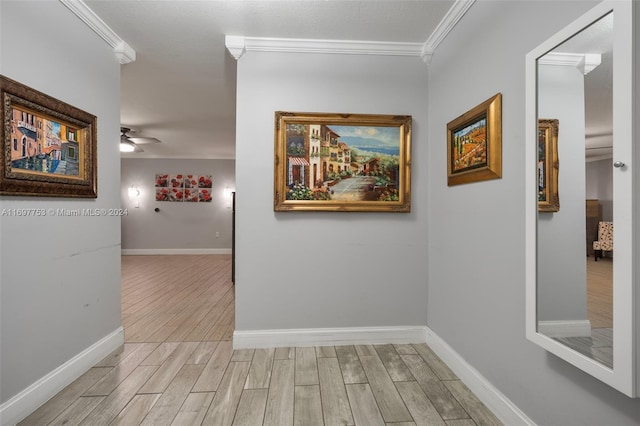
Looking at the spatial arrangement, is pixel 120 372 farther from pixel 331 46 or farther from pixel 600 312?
pixel 331 46

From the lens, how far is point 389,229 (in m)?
2.55

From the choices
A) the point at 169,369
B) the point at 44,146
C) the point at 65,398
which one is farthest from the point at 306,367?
the point at 44,146

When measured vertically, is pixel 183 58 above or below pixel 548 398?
above

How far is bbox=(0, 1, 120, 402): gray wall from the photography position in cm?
158

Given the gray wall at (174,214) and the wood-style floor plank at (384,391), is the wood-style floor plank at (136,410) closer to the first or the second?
the wood-style floor plank at (384,391)

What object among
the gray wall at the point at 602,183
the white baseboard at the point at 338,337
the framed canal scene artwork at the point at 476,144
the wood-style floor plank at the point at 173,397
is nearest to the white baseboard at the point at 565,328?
the gray wall at the point at 602,183

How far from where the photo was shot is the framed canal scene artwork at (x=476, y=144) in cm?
167

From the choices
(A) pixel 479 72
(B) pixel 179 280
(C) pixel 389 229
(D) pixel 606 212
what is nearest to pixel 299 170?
(C) pixel 389 229

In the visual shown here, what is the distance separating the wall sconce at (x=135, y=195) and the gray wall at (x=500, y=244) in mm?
7700

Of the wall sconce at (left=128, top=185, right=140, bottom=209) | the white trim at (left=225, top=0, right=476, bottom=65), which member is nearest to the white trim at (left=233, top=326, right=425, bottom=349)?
the white trim at (left=225, top=0, right=476, bottom=65)

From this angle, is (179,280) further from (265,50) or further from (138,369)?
(265,50)

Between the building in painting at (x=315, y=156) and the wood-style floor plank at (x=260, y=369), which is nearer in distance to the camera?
the wood-style floor plank at (x=260, y=369)

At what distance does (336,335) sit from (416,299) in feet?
2.51

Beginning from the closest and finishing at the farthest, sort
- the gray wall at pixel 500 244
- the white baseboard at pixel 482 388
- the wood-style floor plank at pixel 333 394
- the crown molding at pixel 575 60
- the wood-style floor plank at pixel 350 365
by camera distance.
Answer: the crown molding at pixel 575 60, the gray wall at pixel 500 244, the white baseboard at pixel 482 388, the wood-style floor plank at pixel 333 394, the wood-style floor plank at pixel 350 365
